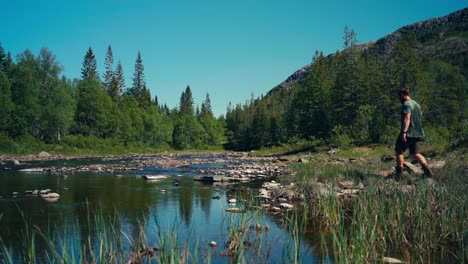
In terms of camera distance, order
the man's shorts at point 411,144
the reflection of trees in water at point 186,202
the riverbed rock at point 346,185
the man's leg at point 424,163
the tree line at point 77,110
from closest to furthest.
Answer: the reflection of trees in water at point 186,202
the man's leg at point 424,163
the man's shorts at point 411,144
the riverbed rock at point 346,185
the tree line at point 77,110

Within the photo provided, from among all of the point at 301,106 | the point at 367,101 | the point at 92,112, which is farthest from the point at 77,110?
the point at 367,101

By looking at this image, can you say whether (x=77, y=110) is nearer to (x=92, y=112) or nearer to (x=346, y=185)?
(x=92, y=112)

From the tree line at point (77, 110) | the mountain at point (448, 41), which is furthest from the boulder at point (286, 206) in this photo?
the mountain at point (448, 41)

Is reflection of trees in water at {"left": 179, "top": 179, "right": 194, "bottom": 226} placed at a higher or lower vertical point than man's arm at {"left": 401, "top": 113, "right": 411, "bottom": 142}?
lower

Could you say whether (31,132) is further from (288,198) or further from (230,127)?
(230,127)

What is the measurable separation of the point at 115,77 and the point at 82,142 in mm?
42186

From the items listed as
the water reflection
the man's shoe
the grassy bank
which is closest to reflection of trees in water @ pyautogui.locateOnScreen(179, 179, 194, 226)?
the water reflection

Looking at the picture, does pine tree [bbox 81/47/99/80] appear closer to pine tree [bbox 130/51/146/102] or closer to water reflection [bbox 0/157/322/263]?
pine tree [bbox 130/51/146/102]

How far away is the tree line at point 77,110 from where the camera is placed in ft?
158

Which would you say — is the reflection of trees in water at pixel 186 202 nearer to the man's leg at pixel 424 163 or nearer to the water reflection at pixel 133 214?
the water reflection at pixel 133 214

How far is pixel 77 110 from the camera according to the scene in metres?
61.8

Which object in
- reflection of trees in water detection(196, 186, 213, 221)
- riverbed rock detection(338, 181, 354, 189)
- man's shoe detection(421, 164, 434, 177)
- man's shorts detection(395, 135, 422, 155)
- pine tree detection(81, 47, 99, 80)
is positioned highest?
pine tree detection(81, 47, 99, 80)

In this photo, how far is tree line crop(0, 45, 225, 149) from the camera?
48.2 meters

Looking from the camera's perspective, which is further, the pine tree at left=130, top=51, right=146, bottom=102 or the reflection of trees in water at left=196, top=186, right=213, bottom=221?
the pine tree at left=130, top=51, right=146, bottom=102
